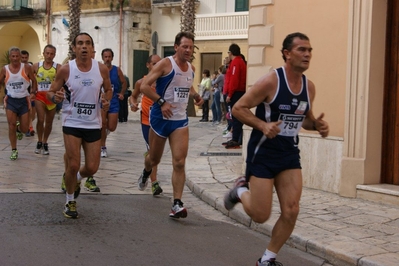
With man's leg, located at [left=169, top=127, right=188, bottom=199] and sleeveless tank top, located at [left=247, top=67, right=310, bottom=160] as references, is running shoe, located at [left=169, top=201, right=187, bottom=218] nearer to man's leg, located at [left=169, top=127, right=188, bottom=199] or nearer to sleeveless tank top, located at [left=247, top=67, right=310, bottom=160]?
man's leg, located at [left=169, top=127, right=188, bottom=199]

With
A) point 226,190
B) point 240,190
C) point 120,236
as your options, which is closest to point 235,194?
point 240,190

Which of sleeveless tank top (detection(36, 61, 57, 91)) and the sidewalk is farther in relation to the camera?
sleeveless tank top (detection(36, 61, 57, 91))

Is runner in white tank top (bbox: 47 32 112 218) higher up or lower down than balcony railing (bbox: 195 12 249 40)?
lower down

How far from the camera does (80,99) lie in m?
7.75

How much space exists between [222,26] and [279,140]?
27.5m

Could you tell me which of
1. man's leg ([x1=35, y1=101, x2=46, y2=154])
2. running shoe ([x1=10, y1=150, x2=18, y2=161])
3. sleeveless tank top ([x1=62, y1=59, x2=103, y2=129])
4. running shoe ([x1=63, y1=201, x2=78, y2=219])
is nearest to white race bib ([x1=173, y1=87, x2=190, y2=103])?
sleeveless tank top ([x1=62, y1=59, x2=103, y2=129])

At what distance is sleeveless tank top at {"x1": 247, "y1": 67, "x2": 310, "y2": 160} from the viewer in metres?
5.60

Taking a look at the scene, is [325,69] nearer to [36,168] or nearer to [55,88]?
[55,88]

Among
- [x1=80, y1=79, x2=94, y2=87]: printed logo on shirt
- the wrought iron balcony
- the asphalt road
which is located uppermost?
the wrought iron balcony

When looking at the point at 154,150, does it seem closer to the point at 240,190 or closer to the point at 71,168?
the point at 71,168

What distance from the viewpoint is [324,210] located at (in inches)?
326

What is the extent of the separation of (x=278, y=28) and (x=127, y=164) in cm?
367

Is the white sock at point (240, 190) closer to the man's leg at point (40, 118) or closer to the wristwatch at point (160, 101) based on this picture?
the wristwatch at point (160, 101)

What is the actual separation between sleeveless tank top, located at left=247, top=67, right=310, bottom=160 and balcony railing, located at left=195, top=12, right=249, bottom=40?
1022 inches
